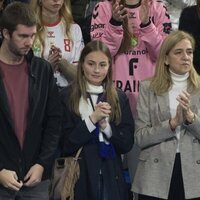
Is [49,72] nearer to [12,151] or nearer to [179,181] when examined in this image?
[12,151]

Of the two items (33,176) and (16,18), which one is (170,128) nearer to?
(33,176)

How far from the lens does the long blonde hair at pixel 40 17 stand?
4.79m

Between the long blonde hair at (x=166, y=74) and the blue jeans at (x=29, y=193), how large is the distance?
1.03 metres

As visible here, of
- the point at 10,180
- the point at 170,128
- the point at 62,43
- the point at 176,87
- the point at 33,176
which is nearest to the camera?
the point at 10,180

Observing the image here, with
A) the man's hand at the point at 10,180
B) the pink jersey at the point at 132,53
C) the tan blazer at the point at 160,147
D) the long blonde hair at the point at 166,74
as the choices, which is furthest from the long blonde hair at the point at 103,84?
the man's hand at the point at 10,180

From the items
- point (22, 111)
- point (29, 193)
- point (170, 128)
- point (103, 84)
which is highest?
point (103, 84)

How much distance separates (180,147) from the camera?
421 cm

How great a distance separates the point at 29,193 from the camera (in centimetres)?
387

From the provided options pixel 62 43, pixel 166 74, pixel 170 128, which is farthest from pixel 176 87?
pixel 62 43

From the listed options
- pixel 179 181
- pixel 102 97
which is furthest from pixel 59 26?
pixel 179 181

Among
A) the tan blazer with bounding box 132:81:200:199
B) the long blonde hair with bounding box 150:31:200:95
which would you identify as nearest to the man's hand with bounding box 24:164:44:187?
the tan blazer with bounding box 132:81:200:199

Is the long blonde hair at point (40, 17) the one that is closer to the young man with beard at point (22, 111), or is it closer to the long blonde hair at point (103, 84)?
the long blonde hair at point (103, 84)

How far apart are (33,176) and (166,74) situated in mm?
1239

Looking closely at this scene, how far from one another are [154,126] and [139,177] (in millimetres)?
373
